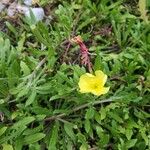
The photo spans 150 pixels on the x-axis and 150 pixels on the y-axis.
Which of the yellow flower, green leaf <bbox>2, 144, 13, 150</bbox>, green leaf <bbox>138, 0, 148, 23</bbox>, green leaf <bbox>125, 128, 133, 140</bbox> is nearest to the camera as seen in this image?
the yellow flower

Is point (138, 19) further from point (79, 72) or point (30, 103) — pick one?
point (30, 103)

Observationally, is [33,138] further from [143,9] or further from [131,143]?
[143,9]

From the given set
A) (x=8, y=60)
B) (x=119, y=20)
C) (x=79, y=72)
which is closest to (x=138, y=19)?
(x=119, y=20)

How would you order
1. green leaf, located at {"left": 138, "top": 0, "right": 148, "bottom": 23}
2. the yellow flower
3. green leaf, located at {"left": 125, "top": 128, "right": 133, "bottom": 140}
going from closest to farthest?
the yellow flower → green leaf, located at {"left": 125, "top": 128, "right": 133, "bottom": 140} → green leaf, located at {"left": 138, "top": 0, "right": 148, "bottom": 23}

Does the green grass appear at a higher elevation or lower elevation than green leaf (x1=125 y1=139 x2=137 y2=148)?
higher

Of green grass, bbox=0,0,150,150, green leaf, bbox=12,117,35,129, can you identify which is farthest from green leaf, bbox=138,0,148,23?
green leaf, bbox=12,117,35,129

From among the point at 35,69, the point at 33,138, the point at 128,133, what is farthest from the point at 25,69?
the point at 128,133

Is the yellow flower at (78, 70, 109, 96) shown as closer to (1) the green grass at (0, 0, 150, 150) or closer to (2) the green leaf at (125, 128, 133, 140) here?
(1) the green grass at (0, 0, 150, 150)
